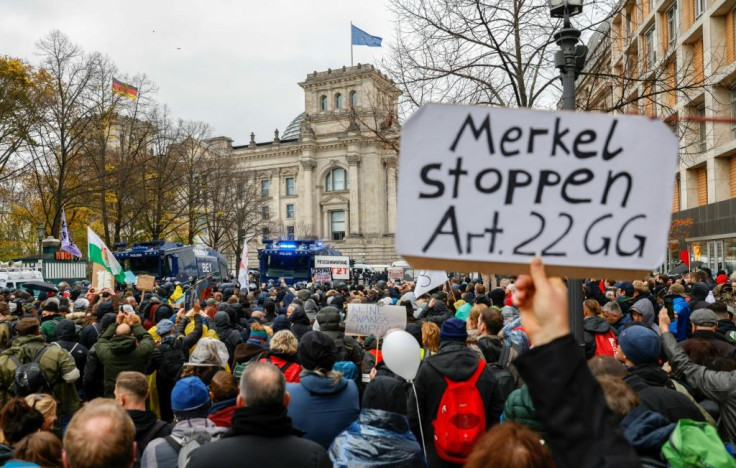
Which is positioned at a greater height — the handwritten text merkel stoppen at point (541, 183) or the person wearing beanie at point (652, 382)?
the handwritten text merkel stoppen at point (541, 183)

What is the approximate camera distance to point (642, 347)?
411 cm

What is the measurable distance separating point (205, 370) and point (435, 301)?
5021mm

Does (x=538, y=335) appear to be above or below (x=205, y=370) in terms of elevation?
above

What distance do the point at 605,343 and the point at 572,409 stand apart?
5.45 meters

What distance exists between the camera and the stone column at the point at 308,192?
7488 centimetres

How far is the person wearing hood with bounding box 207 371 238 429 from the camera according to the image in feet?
14.0

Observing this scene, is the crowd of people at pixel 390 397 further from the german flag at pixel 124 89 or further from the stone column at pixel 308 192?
the stone column at pixel 308 192

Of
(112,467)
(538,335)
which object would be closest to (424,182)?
(538,335)

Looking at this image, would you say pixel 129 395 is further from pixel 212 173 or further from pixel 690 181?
pixel 212 173

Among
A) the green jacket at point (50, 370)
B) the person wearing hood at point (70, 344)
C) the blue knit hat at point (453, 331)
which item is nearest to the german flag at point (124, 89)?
the person wearing hood at point (70, 344)

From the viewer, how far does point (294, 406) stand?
4164 millimetres

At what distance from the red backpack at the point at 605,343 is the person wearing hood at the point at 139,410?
4705mm

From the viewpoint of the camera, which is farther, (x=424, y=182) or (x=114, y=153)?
(x=114, y=153)

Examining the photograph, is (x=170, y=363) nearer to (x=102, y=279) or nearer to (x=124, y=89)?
(x=102, y=279)
